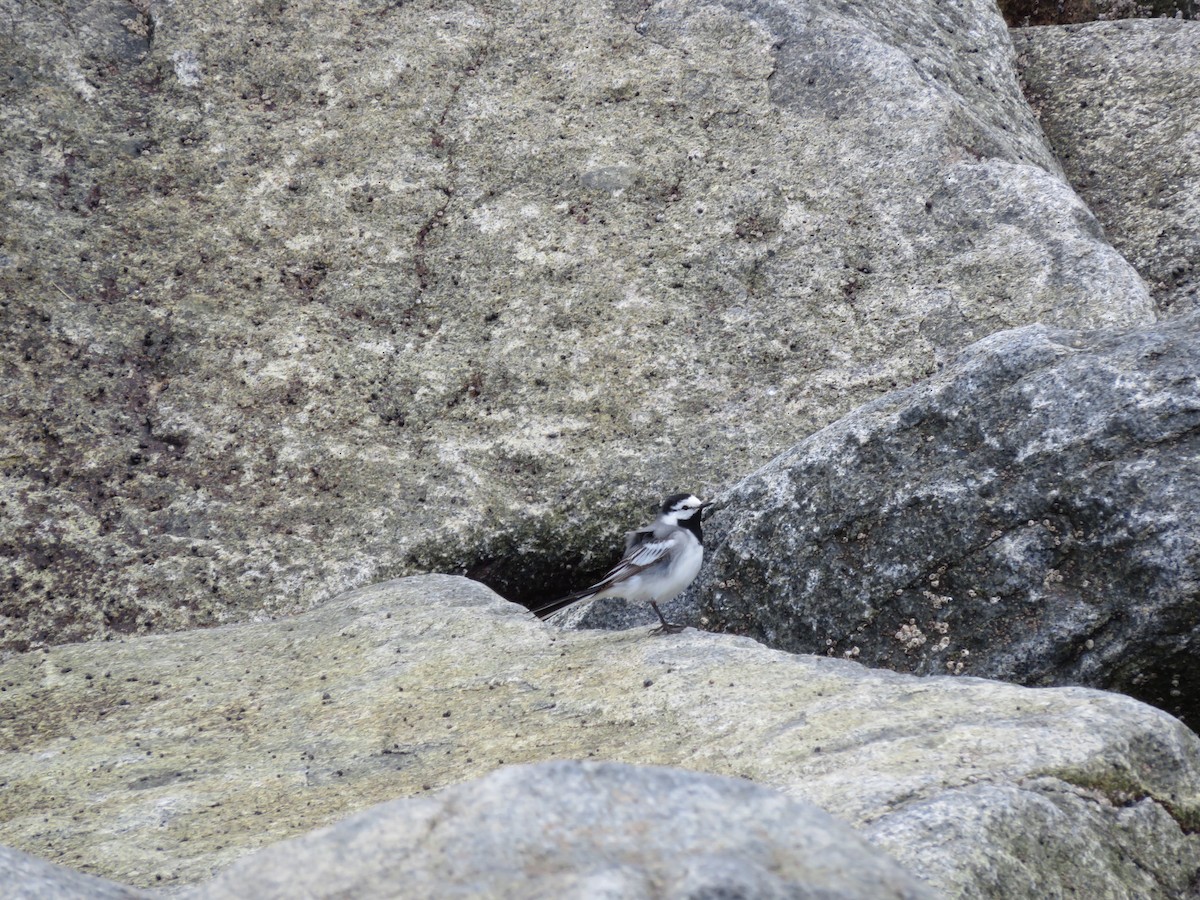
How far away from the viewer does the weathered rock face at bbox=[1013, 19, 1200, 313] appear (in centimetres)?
1121

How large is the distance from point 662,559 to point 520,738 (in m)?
2.15

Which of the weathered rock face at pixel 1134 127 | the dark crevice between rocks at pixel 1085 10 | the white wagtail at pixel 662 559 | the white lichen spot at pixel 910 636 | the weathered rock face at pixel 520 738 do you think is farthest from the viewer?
the dark crevice between rocks at pixel 1085 10

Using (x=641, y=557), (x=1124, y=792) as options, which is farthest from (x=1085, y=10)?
(x=1124, y=792)

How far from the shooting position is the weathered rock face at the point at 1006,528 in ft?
20.5

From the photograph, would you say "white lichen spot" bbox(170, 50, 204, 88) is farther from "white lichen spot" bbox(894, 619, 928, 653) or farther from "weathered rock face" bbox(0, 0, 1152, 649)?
"white lichen spot" bbox(894, 619, 928, 653)

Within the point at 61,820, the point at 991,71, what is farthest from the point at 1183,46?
the point at 61,820

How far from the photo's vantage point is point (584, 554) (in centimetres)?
931

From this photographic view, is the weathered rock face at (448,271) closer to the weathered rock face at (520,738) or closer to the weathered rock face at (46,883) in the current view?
the weathered rock face at (520,738)

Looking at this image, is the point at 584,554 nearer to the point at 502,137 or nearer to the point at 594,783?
the point at 502,137

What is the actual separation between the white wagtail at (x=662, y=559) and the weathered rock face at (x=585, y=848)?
14.8 feet

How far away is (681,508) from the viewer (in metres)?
8.11

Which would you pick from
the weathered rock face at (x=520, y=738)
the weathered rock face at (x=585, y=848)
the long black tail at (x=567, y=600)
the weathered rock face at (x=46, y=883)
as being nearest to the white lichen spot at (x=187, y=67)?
the weathered rock face at (x=520, y=738)

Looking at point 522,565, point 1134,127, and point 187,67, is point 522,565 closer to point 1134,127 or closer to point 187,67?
point 187,67

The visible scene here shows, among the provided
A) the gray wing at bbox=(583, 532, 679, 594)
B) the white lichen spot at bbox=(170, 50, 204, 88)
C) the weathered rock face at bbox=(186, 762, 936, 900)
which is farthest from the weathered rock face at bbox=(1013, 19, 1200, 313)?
the weathered rock face at bbox=(186, 762, 936, 900)
